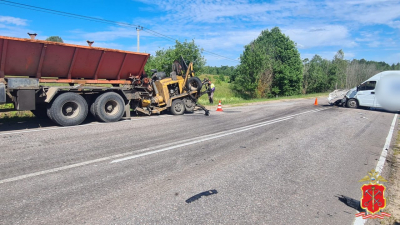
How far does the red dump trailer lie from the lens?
8.34m

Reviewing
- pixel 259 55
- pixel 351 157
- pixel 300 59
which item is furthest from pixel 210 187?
pixel 300 59

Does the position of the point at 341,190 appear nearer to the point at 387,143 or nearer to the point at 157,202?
the point at 157,202

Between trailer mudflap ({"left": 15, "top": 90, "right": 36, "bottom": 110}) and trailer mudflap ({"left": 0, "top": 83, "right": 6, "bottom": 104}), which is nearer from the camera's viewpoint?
trailer mudflap ({"left": 0, "top": 83, "right": 6, "bottom": 104})

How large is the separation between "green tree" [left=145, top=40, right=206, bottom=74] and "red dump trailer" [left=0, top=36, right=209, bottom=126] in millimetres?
11189

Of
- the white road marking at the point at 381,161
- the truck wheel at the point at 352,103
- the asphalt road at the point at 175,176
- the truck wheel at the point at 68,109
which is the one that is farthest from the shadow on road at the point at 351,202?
the truck wheel at the point at 352,103

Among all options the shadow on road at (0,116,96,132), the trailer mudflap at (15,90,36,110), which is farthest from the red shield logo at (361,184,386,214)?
the shadow on road at (0,116,96,132)

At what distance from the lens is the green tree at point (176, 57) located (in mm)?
23547

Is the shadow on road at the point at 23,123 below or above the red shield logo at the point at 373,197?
below

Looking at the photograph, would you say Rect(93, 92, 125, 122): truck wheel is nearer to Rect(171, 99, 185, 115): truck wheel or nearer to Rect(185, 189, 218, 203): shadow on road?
Rect(171, 99, 185, 115): truck wheel

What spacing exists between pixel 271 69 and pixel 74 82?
114ft

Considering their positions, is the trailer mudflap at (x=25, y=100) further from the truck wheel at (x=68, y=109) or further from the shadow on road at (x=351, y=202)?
the shadow on road at (x=351, y=202)

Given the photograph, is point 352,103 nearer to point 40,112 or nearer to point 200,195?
point 200,195

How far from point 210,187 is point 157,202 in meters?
0.96

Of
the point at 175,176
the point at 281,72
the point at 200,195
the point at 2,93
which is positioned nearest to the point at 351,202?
the point at 200,195
